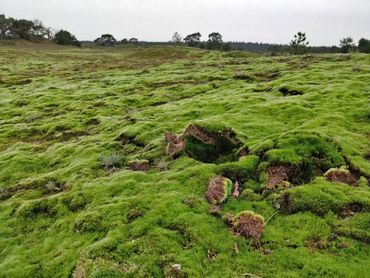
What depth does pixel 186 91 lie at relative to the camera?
37.8 metres

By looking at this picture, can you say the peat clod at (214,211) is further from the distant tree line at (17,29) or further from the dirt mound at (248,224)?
the distant tree line at (17,29)

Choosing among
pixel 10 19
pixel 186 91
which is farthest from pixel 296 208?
pixel 10 19

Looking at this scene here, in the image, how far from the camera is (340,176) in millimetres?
13469

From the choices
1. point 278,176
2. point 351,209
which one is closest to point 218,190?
point 278,176

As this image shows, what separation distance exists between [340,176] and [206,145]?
18.7ft

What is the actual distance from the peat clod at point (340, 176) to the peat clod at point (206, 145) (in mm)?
3854

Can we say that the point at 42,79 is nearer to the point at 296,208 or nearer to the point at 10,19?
the point at 296,208

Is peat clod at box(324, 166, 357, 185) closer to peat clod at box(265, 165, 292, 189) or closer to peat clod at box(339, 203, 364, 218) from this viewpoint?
peat clod at box(265, 165, 292, 189)

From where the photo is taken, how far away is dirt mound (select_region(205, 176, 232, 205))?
12619 millimetres

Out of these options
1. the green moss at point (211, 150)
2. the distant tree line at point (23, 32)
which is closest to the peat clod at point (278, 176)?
the green moss at point (211, 150)

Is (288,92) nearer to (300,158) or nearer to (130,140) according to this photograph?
(130,140)

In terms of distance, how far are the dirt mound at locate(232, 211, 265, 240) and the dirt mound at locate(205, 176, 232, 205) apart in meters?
1.33

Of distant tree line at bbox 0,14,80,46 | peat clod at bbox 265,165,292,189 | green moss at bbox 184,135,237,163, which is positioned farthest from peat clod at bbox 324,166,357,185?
distant tree line at bbox 0,14,80,46

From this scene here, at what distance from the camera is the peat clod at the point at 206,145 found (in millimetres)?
16828
